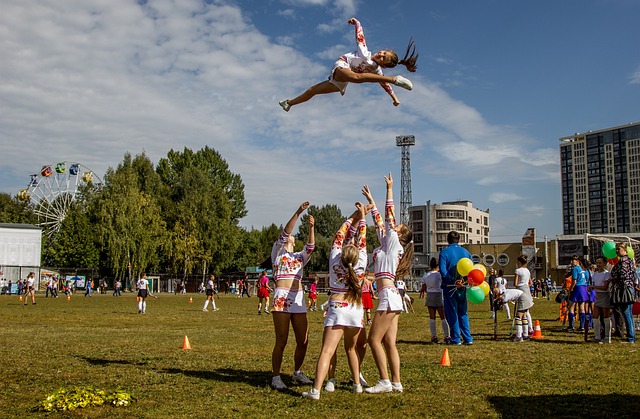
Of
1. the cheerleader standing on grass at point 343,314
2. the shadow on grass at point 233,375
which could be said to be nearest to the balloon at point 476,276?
the shadow on grass at point 233,375

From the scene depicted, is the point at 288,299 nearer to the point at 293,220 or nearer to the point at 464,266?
the point at 293,220

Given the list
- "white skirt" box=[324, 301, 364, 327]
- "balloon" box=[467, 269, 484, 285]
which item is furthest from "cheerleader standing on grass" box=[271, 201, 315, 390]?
"balloon" box=[467, 269, 484, 285]

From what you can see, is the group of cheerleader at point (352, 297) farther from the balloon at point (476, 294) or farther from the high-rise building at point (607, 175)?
the high-rise building at point (607, 175)

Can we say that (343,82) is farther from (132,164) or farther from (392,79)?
(132,164)

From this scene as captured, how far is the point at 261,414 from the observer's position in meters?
6.84

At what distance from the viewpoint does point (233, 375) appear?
951cm

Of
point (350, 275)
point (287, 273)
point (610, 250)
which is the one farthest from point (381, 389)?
point (610, 250)

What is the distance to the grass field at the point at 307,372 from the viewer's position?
23.1 ft

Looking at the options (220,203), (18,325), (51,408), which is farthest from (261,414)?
(220,203)

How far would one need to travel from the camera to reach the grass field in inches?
277

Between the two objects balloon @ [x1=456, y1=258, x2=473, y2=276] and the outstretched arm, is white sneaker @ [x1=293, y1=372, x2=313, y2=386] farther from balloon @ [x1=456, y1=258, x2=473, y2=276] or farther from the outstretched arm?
balloon @ [x1=456, y1=258, x2=473, y2=276]

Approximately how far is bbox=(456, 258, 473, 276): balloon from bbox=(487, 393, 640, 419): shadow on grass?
566 cm

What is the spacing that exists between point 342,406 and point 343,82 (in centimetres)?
459

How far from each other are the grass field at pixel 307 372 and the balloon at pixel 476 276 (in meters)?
1.50
